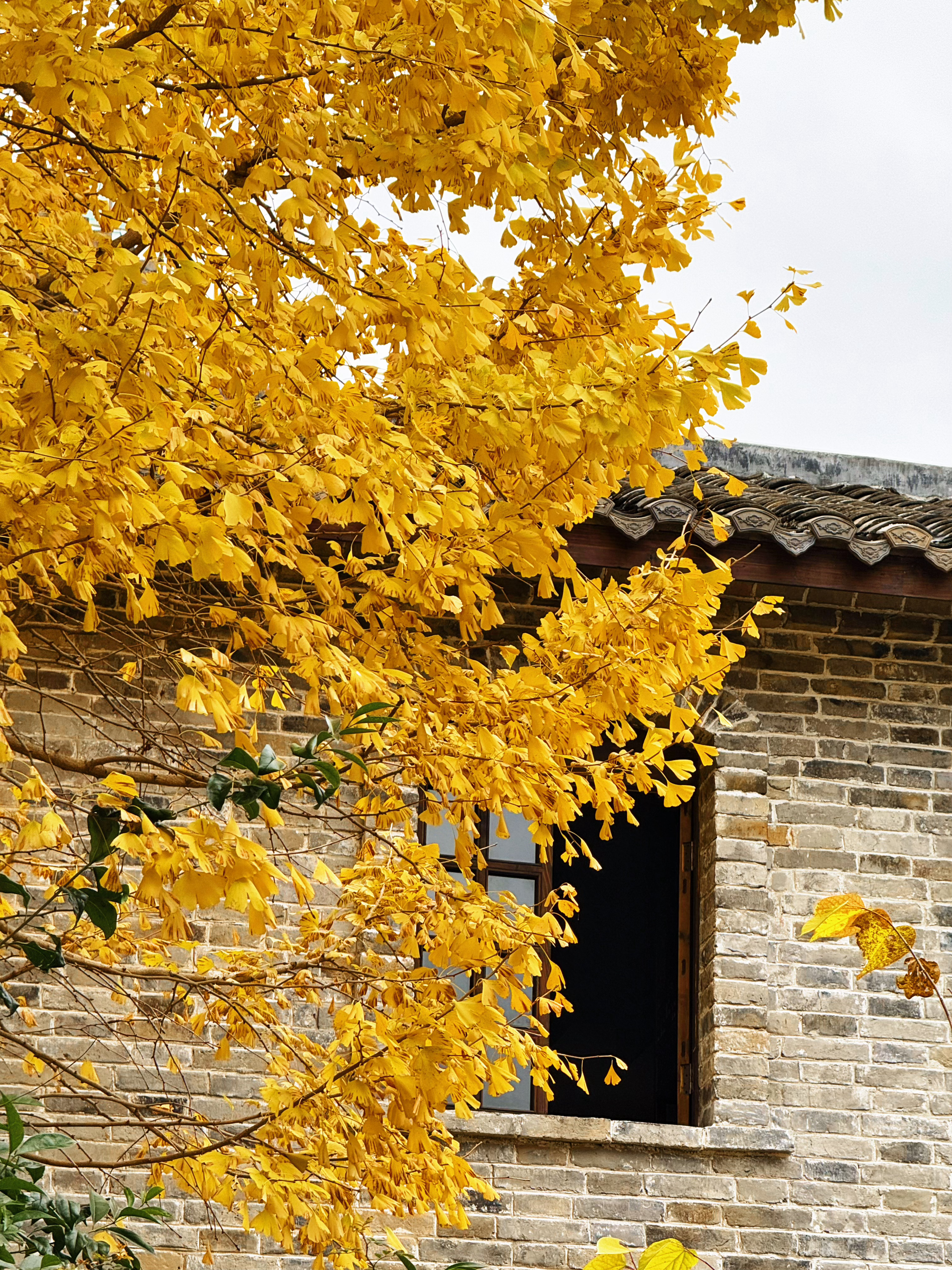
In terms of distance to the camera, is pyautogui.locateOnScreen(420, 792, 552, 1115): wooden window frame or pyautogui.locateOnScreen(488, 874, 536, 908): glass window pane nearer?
pyautogui.locateOnScreen(420, 792, 552, 1115): wooden window frame

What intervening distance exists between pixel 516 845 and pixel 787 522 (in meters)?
2.22

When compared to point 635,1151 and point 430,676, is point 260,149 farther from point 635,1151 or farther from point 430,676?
point 635,1151

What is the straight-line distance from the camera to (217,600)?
14.0 ft

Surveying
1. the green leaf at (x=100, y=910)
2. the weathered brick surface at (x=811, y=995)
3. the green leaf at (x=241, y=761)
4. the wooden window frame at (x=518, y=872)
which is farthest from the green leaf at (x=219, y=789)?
the wooden window frame at (x=518, y=872)

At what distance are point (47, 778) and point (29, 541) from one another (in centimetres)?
296

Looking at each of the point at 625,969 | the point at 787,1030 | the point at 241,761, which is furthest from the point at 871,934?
the point at 625,969

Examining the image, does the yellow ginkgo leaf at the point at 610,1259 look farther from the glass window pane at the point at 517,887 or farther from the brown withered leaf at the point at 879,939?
the glass window pane at the point at 517,887

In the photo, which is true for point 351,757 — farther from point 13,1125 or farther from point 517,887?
point 517,887

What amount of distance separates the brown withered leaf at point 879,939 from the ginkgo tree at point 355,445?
3.47ft

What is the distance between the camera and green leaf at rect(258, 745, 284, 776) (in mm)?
2490

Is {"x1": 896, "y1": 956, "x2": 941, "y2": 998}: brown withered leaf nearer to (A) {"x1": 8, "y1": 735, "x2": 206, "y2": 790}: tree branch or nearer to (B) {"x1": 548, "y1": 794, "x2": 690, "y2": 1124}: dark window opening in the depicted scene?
(A) {"x1": 8, "y1": 735, "x2": 206, "y2": 790}: tree branch

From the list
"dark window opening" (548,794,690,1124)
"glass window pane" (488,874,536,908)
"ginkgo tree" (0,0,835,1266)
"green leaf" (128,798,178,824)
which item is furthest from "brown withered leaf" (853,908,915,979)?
"dark window opening" (548,794,690,1124)

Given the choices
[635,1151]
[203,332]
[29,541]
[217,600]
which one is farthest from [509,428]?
[635,1151]

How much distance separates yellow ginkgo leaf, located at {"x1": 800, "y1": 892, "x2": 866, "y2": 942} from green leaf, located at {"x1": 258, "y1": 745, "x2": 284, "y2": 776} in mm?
1173
